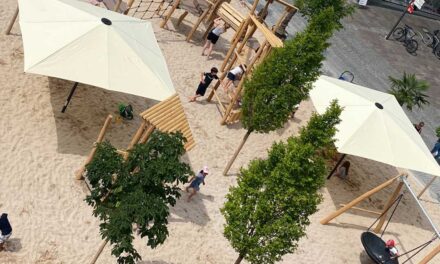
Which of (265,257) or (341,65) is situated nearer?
(265,257)

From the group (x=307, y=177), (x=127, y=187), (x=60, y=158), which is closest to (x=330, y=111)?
(x=307, y=177)

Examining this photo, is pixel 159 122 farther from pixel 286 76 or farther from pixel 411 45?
pixel 411 45

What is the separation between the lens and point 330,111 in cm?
953

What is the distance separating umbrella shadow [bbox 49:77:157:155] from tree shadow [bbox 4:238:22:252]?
283 centimetres

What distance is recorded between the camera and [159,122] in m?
12.5

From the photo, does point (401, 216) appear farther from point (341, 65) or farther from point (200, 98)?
point (341, 65)

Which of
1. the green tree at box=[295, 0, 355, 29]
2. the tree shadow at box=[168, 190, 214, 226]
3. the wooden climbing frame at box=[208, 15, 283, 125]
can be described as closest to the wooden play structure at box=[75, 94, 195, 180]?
the tree shadow at box=[168, 190, 214, 226]

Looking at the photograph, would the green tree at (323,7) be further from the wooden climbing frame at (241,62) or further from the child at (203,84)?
the child at (203,84)

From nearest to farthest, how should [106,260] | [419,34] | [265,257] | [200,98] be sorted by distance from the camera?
1. [265,257]
2. [106,260]
3. [200,98]
4. [419,34]

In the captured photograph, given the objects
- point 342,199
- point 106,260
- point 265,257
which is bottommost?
point 106,260

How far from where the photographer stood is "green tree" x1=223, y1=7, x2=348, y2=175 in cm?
1281

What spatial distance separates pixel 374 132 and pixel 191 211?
582 cm

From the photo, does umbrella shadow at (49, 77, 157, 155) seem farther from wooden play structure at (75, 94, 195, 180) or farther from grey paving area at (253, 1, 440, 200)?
grey paving area at (253, 1, 440, 200)

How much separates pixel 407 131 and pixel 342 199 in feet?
9.24
